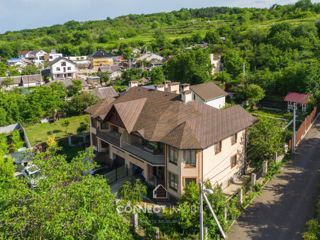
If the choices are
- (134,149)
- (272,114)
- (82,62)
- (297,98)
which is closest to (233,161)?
(134,149)

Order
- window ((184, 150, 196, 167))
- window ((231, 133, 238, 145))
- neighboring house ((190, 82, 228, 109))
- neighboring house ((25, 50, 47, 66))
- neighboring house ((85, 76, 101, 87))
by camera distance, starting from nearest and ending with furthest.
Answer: window ((184, 150, 196, 167)) → window ((231, 133, 238, 145)) → neighboring house ((190, 82, 228, 109)) → neighboring house ((85, 76, 101, 87)) → neighboring house ((25, 50, 47, 66))

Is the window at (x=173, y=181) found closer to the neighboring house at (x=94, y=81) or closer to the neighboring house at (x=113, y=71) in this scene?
the neighboring house at (x=94, y=81)

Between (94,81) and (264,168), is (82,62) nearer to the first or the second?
(94,81)

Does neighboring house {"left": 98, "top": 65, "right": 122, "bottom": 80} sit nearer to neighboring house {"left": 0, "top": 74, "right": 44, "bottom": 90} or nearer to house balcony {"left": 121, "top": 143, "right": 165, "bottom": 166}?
neighboring house {"left": 0, "top": 74, "right": 44, "bottom": 90}

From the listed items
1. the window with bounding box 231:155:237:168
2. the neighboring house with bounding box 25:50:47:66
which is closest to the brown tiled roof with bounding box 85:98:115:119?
the window with bounding box 231:155:237:168

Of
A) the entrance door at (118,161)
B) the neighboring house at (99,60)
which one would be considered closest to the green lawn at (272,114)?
the entrance door at (118,161)

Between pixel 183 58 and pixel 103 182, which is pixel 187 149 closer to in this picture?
pixel 103 182

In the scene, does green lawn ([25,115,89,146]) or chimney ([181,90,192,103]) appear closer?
chimney ([181,90,192,103])
